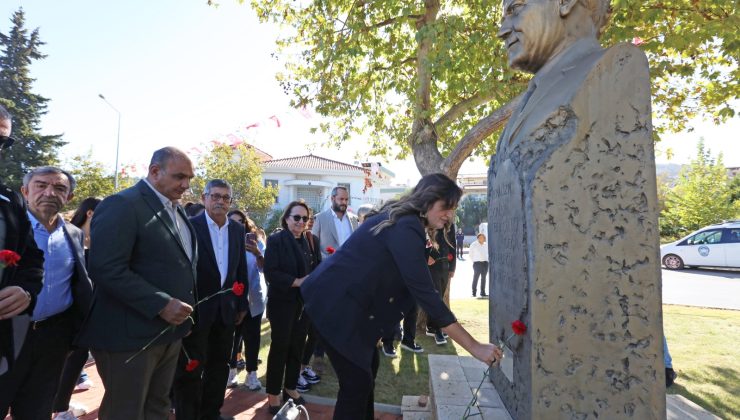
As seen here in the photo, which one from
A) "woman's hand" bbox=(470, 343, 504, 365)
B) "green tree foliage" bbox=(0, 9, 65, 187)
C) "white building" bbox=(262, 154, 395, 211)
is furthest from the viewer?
"white building" bbox=(262, 154, 395, 211)

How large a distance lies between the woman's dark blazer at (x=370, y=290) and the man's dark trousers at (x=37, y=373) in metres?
1.70

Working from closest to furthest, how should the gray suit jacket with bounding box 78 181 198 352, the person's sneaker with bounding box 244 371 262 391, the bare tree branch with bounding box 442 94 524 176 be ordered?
1. the gray suit jacket with bounding box 78 181 198 352
2. the person's sneaker with bounding box 244 371 262 391
3. the bare tree branch with bounding box 442 94 524 176

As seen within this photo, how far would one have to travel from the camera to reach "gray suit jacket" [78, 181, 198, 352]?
7.75 ft

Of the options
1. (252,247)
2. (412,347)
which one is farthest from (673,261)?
(252,247)

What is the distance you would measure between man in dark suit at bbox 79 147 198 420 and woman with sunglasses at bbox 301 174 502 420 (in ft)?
2.80

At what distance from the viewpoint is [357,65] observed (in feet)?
26.8

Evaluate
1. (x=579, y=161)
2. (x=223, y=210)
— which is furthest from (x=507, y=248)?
(x=223, y=210)

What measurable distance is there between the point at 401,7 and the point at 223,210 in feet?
13.6

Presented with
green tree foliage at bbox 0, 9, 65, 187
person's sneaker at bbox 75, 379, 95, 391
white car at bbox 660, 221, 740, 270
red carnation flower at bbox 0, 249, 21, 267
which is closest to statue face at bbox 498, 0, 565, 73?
red carnation flower at bbox 0, 249, 21, 267

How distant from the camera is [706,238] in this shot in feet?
55.9

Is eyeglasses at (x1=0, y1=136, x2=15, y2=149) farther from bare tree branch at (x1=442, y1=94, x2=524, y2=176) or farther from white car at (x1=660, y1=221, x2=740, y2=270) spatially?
white car at (x1=660, y1=221, x2=740, y2=270)

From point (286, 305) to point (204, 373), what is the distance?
85 cm

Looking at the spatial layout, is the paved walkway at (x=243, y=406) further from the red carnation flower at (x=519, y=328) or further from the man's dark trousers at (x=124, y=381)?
the red carnation flower at (x=519, y=328)

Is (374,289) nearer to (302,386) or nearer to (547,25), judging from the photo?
(547,25)
